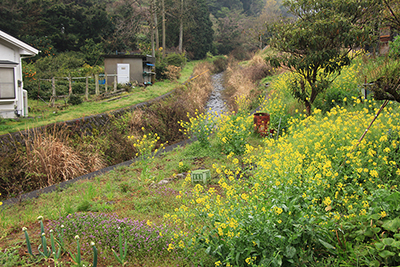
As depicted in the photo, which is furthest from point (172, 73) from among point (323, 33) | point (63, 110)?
point (323, 33)

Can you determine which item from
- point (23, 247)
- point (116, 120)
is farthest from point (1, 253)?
point (116, 120)

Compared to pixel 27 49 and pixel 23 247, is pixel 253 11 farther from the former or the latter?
pixel 23 247

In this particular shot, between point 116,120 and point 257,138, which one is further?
point 116,120

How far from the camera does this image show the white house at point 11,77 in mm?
10688

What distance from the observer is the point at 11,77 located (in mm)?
10828

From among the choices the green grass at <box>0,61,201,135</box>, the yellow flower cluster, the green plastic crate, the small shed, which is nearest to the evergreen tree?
the small shed

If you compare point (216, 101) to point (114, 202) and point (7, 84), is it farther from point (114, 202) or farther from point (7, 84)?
point (114, 202)

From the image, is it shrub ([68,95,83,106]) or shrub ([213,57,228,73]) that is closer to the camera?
shrub ([68,95,83,106])

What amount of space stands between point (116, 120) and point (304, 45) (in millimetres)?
7809

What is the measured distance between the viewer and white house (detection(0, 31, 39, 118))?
10.7 m

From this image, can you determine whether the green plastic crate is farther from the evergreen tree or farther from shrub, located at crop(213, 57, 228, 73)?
the evergreen tree

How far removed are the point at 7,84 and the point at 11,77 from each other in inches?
11.8

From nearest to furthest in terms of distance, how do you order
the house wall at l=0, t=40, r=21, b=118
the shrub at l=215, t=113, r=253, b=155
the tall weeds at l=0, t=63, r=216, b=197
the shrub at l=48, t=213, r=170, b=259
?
the shrub at l=48, t=213, r=170, b=259
the shrub at l=215, t=113, r=253, b=155
the tall weeds at l=0, t=63, r=216, b=197
the house wall at l=0, t=40, r=21, b=118

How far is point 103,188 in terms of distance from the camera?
636cm
